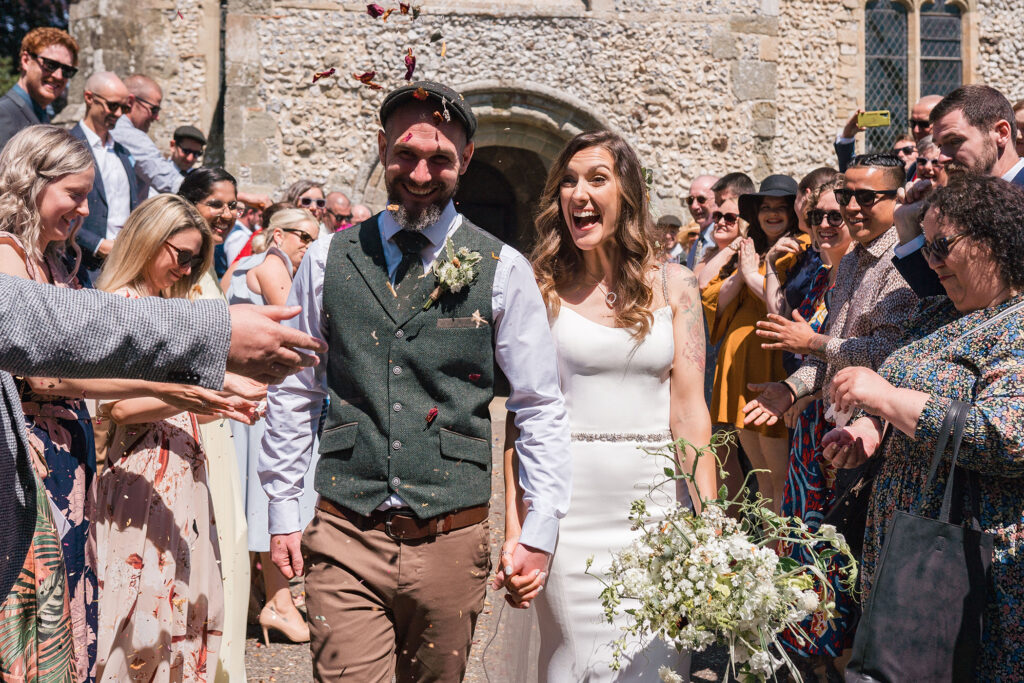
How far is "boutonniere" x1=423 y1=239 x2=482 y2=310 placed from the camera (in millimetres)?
2591

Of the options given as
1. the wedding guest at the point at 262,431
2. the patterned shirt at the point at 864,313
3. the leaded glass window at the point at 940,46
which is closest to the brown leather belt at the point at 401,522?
the patterned shirt at the point at 864,313

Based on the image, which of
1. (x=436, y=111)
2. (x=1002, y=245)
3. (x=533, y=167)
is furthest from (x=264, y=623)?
(x=533, y=167)

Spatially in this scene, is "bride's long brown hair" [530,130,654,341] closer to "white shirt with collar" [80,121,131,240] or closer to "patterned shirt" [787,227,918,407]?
"patterned shirt" [787,227,918,407]

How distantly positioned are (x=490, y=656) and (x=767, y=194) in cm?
350

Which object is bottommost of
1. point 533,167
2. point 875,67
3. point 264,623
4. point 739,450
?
point 264,623

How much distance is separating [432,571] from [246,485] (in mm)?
A: 2970

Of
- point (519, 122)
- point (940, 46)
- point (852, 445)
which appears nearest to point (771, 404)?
point (852, 445)

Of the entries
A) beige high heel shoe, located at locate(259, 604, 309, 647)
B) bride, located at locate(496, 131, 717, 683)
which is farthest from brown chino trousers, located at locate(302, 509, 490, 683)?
beige high heel shoe, located at locate(259, 604, 309, 647)

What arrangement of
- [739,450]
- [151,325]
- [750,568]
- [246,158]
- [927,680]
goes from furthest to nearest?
[246,158], [739,450], [927,680], [750,568], [151,325]

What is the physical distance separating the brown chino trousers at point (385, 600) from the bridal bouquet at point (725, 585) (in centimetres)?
51

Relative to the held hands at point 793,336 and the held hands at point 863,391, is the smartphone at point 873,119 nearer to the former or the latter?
the held hands at point 793,336

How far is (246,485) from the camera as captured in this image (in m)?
5.21

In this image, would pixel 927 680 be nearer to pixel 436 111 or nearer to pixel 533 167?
pixel 436 111

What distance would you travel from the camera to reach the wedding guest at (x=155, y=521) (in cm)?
322
